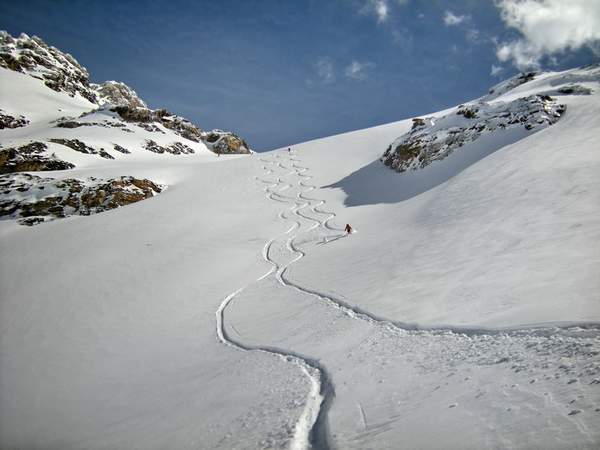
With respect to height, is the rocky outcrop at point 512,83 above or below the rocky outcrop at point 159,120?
below

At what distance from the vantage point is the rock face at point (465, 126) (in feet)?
73.1

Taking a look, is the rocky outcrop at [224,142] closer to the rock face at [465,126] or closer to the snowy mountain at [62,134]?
the snowy mountain at [62,134]

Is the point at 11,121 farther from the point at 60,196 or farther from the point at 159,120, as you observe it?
the point at 60,196

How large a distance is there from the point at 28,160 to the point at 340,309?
44924 mm

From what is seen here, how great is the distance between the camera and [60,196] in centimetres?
2902

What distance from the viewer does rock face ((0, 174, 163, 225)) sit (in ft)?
90.7

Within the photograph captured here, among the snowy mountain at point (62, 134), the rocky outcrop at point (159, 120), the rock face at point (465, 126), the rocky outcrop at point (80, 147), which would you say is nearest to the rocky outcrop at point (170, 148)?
the snowy mountain at point (62, 134)

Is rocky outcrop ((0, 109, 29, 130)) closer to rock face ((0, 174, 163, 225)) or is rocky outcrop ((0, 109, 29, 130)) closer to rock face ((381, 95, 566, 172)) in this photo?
rock face ((0, 174, 163, 225))

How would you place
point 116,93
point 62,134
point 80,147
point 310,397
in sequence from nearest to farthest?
point 310,397, point 80,147, point 62,134, point 116,93

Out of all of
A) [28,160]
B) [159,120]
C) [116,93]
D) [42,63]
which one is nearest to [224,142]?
[159,120]

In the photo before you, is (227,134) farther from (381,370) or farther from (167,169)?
(381,370)

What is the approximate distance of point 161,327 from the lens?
1071cm

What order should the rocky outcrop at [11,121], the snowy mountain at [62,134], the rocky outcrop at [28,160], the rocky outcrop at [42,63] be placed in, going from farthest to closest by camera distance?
the rocky outcrop at [42,63] < the rocky outcrop at [11,121] < the rocky outcrop at [28,160] < the snowy mountain at [62,134]

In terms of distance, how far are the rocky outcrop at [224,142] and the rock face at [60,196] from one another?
46771 mm
